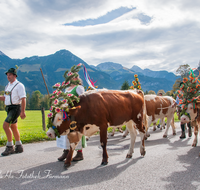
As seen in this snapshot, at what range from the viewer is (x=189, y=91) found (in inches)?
225

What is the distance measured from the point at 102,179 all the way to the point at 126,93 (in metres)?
2.50

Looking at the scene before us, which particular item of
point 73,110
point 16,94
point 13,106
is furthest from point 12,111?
point 73,110

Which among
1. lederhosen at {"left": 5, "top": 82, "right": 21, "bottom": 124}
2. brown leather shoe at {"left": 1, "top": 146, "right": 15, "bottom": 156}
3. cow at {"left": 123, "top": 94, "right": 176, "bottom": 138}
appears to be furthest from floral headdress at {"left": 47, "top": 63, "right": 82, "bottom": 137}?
cow at {"left": 123, "top": 94, "right": 176, "bottom": 138}

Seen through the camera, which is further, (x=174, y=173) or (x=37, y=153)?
(x=37, y=153)

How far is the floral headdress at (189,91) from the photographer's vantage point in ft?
18.7

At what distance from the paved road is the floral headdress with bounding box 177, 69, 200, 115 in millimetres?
1531

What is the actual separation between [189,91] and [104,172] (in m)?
3.72

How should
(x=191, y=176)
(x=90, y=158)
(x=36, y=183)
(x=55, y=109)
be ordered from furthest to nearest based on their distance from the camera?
(x=90, y=158)
(x=55, y=109)
(x=191, y=176)
(x=36, y=183)

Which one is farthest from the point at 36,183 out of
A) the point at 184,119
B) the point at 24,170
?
the point at 184,119

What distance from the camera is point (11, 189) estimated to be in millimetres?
3203

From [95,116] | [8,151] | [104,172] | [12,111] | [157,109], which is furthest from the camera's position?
[157,109]

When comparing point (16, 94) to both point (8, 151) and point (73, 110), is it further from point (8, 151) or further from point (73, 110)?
point (73, 110)

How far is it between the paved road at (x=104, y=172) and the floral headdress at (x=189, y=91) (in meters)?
1.53

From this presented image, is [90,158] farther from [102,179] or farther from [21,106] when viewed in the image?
[21,106]
